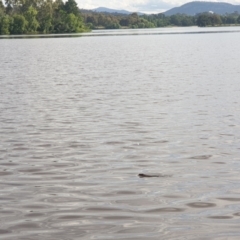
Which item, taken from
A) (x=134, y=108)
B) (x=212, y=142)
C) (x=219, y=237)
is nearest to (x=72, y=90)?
(x=134, y=108)

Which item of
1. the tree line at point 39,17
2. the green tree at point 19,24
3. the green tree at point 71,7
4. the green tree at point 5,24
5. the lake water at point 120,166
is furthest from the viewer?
the green tree at point 71,7

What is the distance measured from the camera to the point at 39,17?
560 ft

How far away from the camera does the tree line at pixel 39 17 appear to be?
15575 cm

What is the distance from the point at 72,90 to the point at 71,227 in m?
16.6

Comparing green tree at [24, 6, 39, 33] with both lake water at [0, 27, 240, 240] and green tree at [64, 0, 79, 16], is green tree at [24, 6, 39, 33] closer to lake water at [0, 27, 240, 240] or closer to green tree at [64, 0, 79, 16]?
green tree at [64, 0, 79, 16]

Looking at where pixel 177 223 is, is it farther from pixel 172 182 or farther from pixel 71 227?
pixel 172 182

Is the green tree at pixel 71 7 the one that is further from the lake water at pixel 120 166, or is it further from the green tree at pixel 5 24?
the lake water at pixel 120 166

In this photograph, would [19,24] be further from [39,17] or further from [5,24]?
[39,17]

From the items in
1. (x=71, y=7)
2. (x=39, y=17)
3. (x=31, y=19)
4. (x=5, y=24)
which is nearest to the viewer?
(x=5, y=24)

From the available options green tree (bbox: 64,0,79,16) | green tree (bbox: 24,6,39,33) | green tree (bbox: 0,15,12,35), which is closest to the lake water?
green tree (bbox: 0,15,12,35)

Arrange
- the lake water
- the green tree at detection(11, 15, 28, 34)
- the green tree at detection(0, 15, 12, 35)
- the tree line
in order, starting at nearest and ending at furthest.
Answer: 1. the lake water
2. the green tree at detection(0, 15, 12, 35)
3. the green tree at detection(11, 15, 28, 34)
4. the tree line

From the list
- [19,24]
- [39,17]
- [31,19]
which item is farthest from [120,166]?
[39,17]

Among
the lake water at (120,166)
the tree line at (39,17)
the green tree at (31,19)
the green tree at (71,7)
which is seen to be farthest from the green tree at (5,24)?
the lake water at (120,166)

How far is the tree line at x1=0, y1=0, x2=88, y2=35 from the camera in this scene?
156 metres
